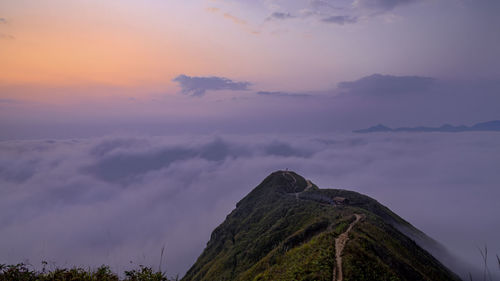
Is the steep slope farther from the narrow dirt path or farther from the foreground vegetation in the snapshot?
the foreground vegetation

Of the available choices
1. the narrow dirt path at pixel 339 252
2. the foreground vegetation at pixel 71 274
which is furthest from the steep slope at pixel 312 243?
the foreground vegetation at pixel 71 274

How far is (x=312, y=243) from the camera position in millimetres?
33500

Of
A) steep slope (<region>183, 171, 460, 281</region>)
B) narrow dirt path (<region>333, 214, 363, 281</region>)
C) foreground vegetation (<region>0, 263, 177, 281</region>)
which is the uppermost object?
foreground vegetation (<region>0, 263, 177, 281</region>)

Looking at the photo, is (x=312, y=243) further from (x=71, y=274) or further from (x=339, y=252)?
(x=71, y=274)

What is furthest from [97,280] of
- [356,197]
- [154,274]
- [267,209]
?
[356,197]

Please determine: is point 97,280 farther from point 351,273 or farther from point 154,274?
point 351,273

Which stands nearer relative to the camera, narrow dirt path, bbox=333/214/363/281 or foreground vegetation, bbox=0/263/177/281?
foreground vegetation, bbox=0/263/177/281

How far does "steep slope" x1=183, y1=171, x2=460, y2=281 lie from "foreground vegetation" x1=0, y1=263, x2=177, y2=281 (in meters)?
14.4

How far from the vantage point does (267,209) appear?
84.3 m

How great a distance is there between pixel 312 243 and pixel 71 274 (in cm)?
2883

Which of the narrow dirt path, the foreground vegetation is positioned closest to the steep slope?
the narrow dirt path

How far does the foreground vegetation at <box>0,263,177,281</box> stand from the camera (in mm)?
13547

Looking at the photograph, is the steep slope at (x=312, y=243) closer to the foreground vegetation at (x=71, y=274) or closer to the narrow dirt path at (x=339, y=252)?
the narrow dirt path at (x=339, y=252)

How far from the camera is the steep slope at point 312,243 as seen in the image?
25.2 metres
